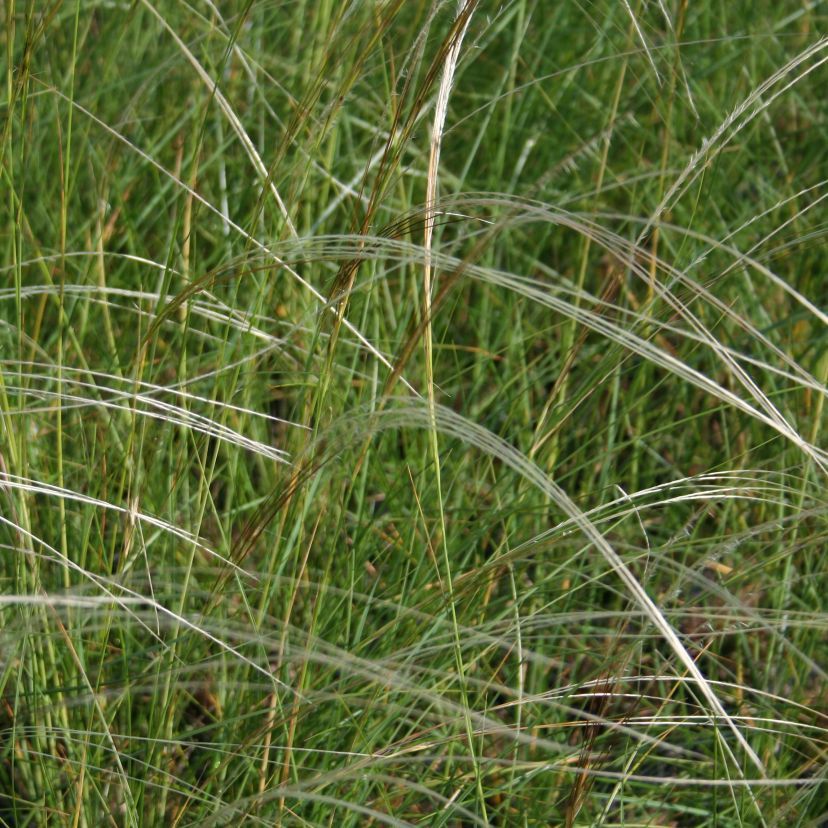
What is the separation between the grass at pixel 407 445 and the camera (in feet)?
2.50

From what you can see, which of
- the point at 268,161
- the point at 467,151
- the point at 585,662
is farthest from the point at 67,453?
the point at 467,151

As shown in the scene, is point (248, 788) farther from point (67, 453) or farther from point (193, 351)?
point (193, 351)

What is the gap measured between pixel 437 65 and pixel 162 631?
588 millimetres

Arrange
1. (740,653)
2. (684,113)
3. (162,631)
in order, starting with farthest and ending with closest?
(684,113)
(740,653)
(162,631)

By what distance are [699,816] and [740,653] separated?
182 mm

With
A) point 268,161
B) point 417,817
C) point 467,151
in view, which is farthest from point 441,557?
point 467,151

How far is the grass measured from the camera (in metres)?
0.76

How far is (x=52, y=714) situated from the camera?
901 millimetres

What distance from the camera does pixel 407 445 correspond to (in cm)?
117

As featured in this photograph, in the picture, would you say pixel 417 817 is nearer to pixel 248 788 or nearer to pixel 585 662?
pixel 248 788

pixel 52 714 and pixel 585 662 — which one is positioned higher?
pixel 52 714

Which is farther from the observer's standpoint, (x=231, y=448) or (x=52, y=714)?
(x=231, y=448)

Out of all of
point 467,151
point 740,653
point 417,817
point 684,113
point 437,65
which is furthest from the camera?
point 467,151

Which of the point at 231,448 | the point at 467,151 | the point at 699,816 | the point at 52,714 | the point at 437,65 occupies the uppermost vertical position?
the point at 437,65
